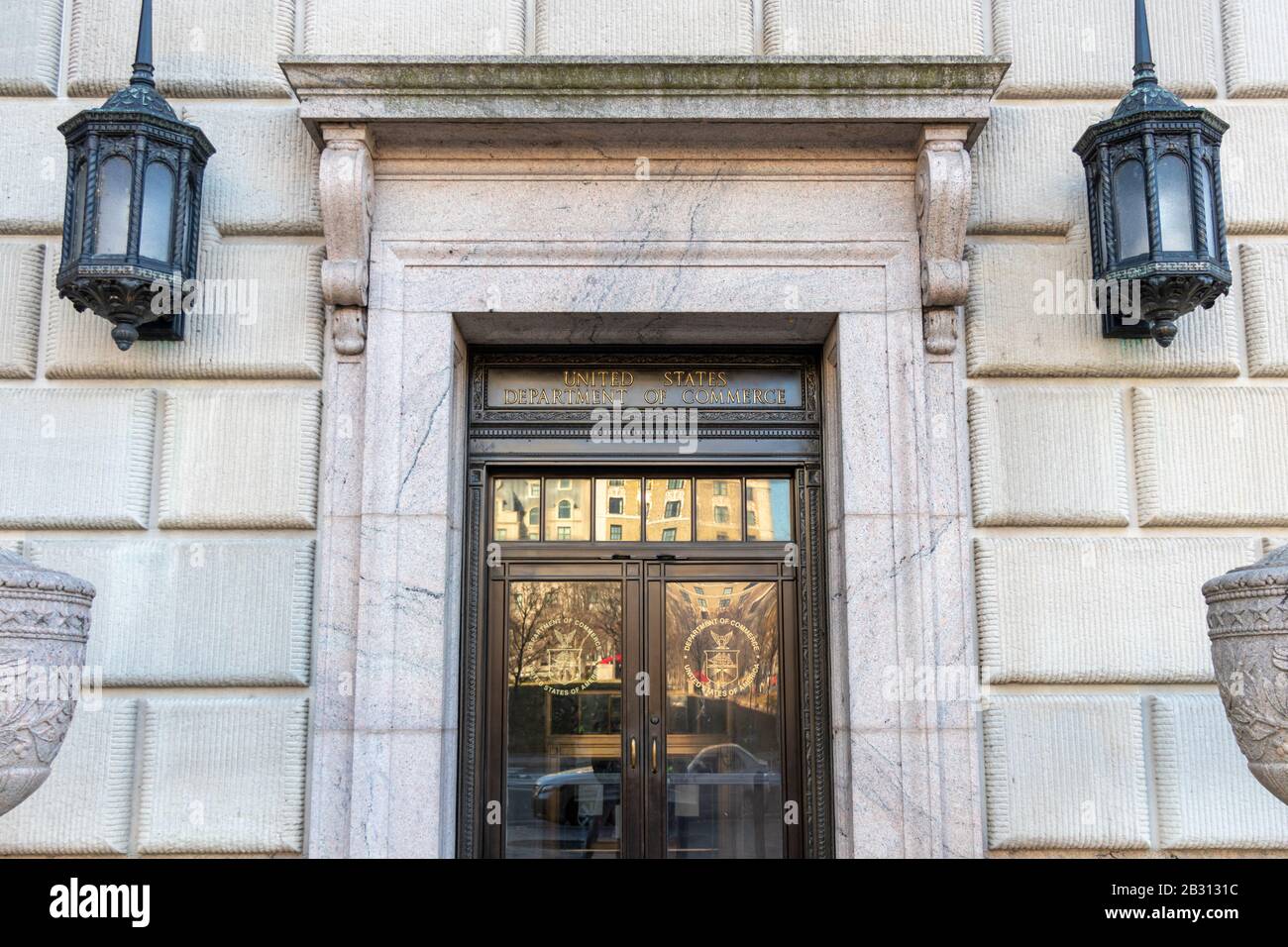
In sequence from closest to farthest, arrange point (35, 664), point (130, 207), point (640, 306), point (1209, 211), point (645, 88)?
point (35, 664), point (130, 207), point (1209, 211), point (645, 88), point (640, 306)

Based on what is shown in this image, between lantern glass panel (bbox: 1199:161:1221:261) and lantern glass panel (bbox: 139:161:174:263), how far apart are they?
16.4 ft

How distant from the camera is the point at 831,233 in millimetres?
6027

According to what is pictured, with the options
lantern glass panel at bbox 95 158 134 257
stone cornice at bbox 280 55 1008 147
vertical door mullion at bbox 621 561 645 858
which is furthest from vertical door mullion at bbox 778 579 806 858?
lantern glass panel at bbox 95 158 134 257

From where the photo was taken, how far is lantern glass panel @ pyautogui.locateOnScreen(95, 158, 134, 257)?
215 inches

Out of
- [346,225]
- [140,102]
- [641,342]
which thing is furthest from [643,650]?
[140,102]

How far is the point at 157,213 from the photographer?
560cm

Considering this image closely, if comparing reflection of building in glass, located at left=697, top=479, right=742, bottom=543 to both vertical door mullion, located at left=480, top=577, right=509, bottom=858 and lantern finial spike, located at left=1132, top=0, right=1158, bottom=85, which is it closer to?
vertical door mullion, located at left=480, top=577, right=509, bottom=858

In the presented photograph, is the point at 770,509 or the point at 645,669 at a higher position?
the point at 770,509

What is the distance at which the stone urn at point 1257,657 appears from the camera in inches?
163

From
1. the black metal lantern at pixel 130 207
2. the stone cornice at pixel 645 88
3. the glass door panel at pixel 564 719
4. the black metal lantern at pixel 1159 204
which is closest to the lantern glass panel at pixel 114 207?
the black metal lantern at pixel 130 207

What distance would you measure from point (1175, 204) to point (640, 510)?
3100 mm

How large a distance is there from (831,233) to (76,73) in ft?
13.5

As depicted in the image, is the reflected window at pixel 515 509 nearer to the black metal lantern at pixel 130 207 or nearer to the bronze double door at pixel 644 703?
the bronze double door at pixel 644 703

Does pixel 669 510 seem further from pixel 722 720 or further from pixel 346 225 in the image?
pixel 346 225
